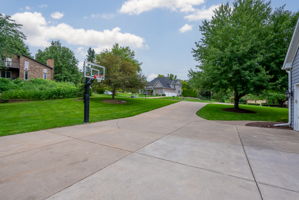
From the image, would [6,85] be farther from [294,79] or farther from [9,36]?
[294,79]

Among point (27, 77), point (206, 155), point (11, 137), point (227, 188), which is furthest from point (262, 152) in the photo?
point (27, 77)

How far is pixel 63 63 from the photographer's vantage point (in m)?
37.2

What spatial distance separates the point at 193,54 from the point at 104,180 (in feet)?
48.6

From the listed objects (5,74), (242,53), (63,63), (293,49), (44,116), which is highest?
(63,63)

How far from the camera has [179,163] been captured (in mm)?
2740

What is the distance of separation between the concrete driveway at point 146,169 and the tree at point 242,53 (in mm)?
6389

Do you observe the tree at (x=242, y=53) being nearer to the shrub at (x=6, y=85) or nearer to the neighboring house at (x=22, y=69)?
the shrub at (x=6, y=85)

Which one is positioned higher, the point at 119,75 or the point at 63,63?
the point at 63,63

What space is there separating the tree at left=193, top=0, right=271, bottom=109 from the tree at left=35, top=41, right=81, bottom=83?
121 feet

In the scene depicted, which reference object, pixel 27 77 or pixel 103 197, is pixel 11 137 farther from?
pixel 27 77

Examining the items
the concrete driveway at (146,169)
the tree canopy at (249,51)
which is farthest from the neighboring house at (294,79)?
the concrete driveway at (146,169)

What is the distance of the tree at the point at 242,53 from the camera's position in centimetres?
916

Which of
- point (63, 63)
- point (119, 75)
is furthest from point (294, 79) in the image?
point (63, 63)

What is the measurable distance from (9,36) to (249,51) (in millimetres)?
17102
